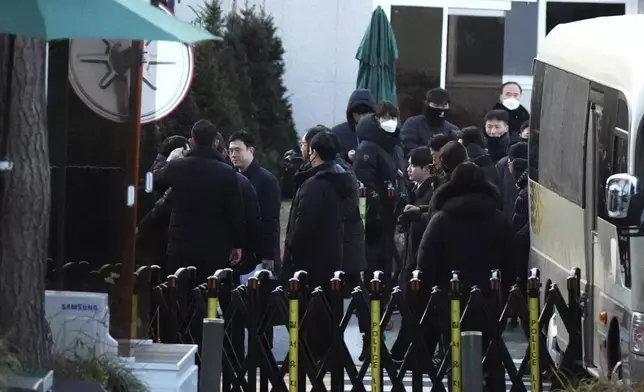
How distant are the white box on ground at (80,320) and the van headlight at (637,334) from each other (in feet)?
11.5

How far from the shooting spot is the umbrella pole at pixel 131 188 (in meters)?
7.92

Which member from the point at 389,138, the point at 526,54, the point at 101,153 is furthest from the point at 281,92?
the point at 101,153

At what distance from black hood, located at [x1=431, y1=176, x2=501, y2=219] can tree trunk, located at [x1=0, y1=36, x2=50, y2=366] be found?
447 cm

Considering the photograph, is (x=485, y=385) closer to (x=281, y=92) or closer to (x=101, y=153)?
(x=101, y=153)

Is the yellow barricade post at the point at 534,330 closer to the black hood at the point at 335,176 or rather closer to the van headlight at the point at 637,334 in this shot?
the van headlight at the point at 637,334

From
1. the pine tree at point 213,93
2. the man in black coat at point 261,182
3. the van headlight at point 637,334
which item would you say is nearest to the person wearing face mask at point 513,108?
the pine tree at point 213,93

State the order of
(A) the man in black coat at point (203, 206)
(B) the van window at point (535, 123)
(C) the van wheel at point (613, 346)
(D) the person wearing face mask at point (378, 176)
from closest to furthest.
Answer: (C) the van wheel at point (613, 346), (A) the man in black coat at point (203, 206), (B) the van window at point (535, 123), (D) the person wearing face mask at point (378, 176)

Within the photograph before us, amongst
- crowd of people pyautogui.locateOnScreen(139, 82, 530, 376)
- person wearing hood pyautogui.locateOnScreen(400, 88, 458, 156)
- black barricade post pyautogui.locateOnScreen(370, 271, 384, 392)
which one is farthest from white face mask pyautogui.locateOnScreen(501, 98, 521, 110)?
black barricade post pyautogui.locateOnScreen(370, 271, 384, 392)

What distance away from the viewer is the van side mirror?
29.6 feet

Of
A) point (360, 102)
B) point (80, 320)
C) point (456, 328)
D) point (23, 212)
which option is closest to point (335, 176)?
point (456, 328)

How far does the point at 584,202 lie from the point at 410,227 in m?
2.14

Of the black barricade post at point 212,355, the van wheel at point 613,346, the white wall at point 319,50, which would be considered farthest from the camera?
the white wall at point 319,50

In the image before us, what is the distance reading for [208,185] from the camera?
462 inches

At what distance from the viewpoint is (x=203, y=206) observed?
11797 mm
